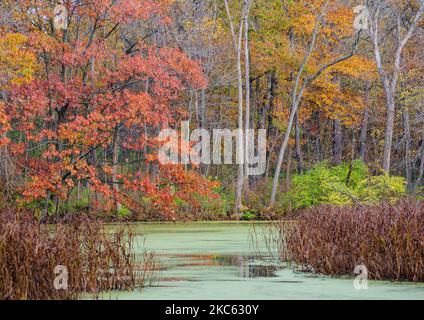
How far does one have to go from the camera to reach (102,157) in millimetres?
33781

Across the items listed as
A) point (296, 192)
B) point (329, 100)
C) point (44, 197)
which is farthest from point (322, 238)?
point (329, 100)

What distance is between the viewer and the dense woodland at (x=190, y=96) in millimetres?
23141

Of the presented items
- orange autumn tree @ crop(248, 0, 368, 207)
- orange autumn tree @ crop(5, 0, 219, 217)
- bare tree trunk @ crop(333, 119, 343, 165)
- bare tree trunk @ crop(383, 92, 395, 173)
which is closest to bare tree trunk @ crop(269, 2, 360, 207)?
orange autumn tree @ crop(248, 0, 368, 207)

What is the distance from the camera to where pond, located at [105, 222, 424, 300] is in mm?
10852

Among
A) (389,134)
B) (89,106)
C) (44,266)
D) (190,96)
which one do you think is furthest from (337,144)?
(44,266)

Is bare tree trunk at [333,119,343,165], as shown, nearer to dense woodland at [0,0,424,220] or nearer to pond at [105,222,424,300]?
dense woodland at [0,0,424,220]

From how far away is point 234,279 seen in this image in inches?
495

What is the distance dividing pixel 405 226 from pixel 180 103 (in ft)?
67.0

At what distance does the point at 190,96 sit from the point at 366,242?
63.3 feet

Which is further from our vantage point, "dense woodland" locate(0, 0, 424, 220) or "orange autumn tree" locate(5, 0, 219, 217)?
"dense woodland" locate(0, 0, 424, 220)

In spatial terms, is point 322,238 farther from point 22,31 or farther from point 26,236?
point 22,31

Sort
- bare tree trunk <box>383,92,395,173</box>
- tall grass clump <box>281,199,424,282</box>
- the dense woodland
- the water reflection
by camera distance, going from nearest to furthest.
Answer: tall grass clump <box>281,199,424,282</box>, the water reflection, the dense woodland, bare tree trunk <box>383,92,395,173</box>

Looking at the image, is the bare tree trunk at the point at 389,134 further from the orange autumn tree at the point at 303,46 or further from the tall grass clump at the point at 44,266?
the tall grass clump at the point at 44,266

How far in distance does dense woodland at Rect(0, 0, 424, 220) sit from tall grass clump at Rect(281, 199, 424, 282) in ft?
12.6
